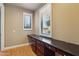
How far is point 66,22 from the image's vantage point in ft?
9.69

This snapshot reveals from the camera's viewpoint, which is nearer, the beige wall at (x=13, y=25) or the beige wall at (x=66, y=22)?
the beige wall at (x=66, y=22)

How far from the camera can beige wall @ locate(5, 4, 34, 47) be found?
3.20 metres

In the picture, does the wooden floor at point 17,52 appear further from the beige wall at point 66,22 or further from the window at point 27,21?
the beige wall at point 66,22

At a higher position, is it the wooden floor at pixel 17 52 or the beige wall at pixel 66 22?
the beige wall at pixel 66 22

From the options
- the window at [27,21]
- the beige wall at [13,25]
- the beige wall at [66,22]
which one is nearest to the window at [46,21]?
the beige wall at [66,22]

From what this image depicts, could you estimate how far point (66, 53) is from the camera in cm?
200

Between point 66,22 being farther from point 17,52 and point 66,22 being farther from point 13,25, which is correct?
point 17,52

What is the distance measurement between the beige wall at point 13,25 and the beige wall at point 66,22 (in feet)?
3.10

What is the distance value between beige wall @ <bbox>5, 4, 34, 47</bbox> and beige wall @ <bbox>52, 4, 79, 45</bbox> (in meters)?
0.94

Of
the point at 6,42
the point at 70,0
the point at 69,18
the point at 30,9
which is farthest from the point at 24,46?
the point at 70,0

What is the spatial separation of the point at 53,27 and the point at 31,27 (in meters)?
0.69

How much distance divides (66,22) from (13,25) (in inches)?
51.9

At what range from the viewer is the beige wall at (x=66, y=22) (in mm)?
2594

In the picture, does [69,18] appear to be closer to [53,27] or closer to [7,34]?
[53,27]
